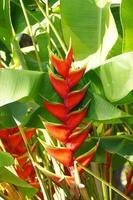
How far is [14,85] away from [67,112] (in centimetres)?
13

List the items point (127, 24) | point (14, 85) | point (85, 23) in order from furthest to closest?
point (85, 23) → point (127, 24) → point (14, 85)

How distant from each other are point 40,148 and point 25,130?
0.62 ft

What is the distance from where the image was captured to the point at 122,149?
106 cm

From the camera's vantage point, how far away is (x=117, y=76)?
0.91 meters

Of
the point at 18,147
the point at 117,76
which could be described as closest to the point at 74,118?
the point at 117,76

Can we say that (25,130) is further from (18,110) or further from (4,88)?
(4,88)

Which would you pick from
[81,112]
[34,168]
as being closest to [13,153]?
[34,168]

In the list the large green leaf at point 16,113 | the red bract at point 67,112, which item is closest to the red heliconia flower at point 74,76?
the red bract at point 67,112

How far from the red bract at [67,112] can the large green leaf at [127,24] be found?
13 cm

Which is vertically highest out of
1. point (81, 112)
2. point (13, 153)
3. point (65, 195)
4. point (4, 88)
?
point (4, 88)

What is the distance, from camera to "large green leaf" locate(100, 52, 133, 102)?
0.89 meters

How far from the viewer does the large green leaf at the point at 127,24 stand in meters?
1.00

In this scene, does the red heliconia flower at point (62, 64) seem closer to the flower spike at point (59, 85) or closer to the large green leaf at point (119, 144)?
the flower spike at point (59, 85)

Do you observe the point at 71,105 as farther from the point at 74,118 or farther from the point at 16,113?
the point at 16,113
